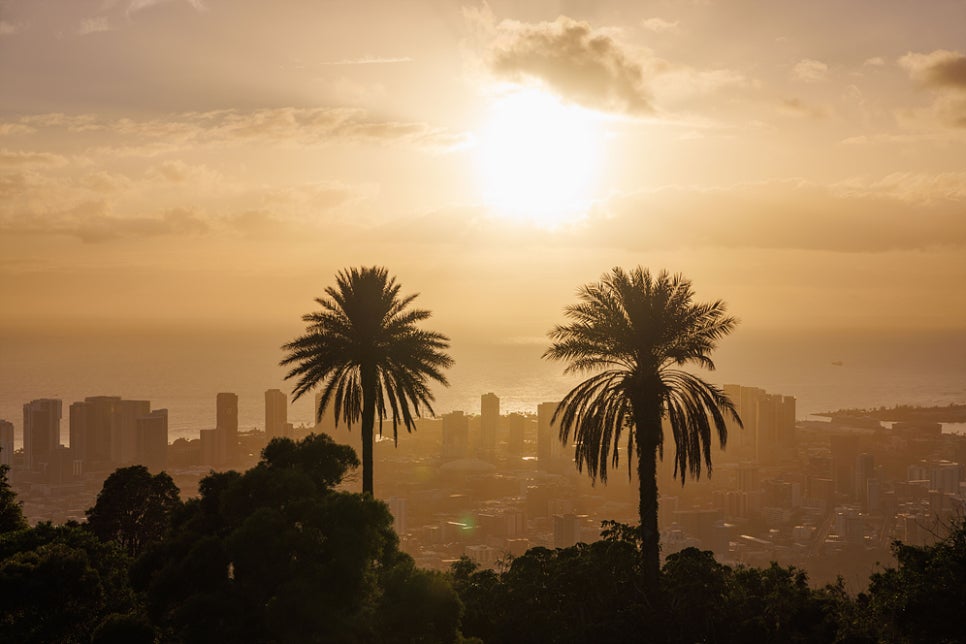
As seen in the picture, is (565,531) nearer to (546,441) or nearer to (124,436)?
(546,441)

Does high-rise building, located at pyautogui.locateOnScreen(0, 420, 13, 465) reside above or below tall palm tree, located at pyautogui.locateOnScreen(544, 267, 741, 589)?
below

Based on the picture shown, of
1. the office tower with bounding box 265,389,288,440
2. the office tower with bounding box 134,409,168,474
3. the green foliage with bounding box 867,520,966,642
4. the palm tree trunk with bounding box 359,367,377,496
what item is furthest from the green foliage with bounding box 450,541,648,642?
the office tower with bounding box 265,389,288,440

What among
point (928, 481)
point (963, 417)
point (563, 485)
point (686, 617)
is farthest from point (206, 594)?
point (963, 417)

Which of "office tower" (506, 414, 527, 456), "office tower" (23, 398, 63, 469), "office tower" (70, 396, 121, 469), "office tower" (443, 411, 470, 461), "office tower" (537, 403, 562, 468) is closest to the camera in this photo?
"office tower" (23, 398, 63, 469)

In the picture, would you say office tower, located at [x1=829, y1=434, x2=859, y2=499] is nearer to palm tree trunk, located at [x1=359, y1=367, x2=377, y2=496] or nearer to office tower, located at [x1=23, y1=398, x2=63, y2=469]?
palm tree trunk, located at [x1=359, y1=367, x2=377, y2=496]

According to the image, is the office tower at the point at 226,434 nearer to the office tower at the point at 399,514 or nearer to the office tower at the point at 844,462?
the office tower at the point at 399,514

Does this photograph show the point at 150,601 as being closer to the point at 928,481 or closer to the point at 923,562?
the point at 923,562

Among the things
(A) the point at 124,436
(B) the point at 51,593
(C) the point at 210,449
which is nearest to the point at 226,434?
(C) the point at 210,449
